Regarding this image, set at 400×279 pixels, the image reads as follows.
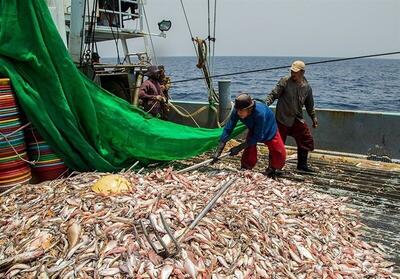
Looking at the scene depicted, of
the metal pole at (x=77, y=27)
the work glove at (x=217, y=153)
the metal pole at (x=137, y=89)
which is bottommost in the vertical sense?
the work glove at (x=217, y=153)

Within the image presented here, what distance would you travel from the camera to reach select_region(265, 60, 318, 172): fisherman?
690cm

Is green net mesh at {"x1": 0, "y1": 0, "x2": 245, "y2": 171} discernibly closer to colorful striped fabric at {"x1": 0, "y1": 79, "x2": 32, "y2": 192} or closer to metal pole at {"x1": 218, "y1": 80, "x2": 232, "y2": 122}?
colorful striped fabric at {"x1": 0, "y1": 79, "x2": 32, "y2": 192}

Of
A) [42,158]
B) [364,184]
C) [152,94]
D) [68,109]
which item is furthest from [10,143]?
[364,184]

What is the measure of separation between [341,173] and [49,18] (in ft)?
17.2

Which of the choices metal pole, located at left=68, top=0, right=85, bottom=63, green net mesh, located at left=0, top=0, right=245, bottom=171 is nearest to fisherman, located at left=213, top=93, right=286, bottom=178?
green net mesh, located at left=0, top=0, right=245, bottom=171

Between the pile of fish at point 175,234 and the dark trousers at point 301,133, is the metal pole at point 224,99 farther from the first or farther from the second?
the pile of fish at point 175,234

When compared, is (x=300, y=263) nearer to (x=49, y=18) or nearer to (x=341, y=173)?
(x=341, y=173)

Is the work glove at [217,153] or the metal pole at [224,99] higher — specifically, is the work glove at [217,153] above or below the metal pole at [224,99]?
below

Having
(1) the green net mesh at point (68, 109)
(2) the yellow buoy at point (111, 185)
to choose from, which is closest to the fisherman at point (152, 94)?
(1) the green net mesh at point (68, 109)

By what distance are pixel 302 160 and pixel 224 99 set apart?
3031mm

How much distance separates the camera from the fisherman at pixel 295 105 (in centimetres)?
690

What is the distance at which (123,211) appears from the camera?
4.10 metres

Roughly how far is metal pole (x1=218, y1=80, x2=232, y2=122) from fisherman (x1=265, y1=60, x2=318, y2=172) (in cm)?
260

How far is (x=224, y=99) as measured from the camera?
9.73 metres
